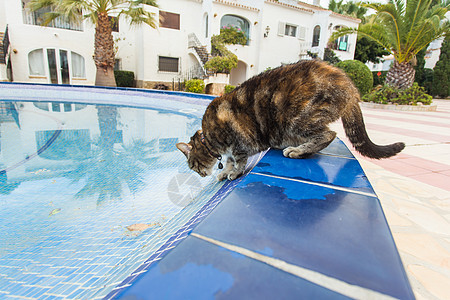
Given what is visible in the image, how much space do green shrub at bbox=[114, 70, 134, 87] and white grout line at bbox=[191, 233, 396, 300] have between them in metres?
18.0

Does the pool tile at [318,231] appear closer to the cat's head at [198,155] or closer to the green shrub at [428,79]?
the cat's head at [198,155]

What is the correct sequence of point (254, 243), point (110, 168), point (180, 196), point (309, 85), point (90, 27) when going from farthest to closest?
point (90, 27) → point (110, 168) → point (180, 196) → point (309, 85) → point (254, 243)

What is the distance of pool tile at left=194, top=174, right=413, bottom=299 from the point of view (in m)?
0.69

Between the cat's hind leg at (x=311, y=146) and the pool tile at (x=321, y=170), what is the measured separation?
54 mm

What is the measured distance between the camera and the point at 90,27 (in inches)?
637

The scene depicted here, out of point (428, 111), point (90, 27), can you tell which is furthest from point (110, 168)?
point (90, 27)

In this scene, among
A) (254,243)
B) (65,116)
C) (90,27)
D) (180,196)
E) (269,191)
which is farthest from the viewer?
(90,27)

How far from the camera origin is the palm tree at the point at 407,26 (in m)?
10.3

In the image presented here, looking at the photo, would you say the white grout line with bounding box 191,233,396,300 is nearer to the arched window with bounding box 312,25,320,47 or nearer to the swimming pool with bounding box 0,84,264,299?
the swimming pool with bounding box 0,84,264,299

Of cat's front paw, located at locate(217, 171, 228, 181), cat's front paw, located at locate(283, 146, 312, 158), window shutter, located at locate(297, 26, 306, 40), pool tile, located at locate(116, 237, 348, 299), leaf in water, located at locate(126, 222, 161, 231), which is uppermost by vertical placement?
window shutter, located at locate(297, 26, 306, 40)

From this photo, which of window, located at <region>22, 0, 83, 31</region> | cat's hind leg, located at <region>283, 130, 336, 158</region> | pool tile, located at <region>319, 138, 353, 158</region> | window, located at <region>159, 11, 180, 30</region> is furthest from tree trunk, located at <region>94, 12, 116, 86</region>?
cat's hind leg, located at <region>283, 130, 336, 158</region>

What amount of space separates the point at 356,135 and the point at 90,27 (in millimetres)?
18577

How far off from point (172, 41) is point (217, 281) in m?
19.3

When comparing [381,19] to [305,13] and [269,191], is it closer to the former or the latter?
[305,13]
